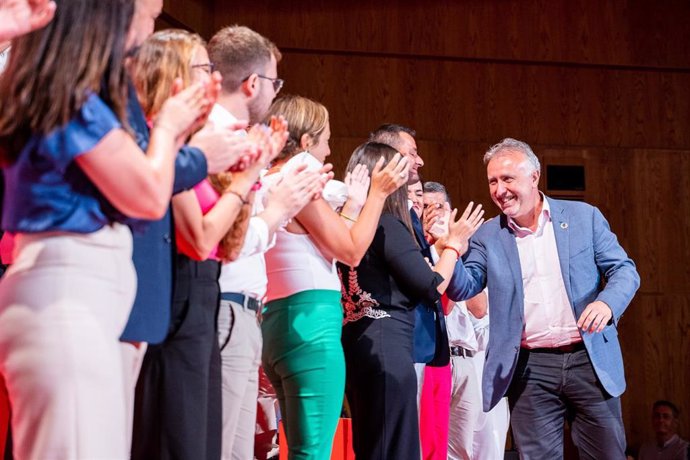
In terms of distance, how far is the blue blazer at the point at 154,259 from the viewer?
1470 mm

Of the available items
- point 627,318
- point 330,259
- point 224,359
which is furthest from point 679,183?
point 224,359

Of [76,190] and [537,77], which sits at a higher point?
[537,77]

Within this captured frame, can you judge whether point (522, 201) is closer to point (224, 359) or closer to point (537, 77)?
point (224, 359)

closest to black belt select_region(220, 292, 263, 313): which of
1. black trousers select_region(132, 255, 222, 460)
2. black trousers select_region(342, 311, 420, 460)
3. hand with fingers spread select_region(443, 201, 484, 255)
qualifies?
black trousers select_region(132, 255, 222, 460)

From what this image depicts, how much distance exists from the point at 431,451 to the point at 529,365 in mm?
548

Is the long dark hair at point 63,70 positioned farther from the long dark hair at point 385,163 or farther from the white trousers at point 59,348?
the long dark hair at point 385,163

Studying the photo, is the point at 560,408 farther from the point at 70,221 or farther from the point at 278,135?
the point at 70,221

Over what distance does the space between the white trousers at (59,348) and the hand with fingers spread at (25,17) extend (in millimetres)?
320

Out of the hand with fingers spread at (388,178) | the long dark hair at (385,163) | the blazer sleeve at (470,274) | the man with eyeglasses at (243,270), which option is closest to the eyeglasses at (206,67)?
the man with eyeglasses at (243,270)

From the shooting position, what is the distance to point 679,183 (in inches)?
275

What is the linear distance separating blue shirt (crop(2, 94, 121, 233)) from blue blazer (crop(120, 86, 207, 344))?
14 centimetres

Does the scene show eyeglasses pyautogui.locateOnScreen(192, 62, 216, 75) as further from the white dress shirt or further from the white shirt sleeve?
the white dress shirt

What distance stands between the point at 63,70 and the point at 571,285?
7.80 feet

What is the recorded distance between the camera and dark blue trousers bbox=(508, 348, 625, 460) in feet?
10.4
